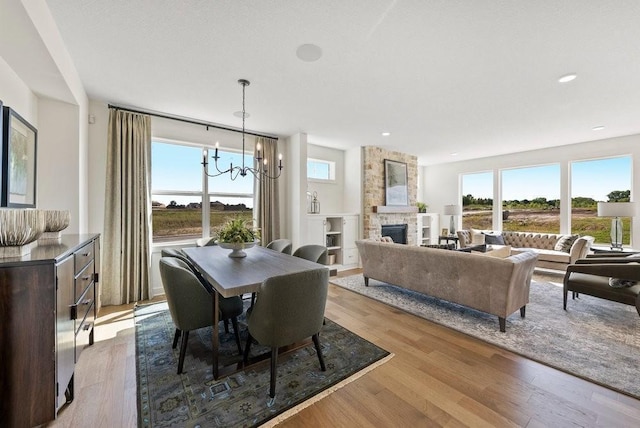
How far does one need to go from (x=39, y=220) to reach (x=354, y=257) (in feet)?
16.2

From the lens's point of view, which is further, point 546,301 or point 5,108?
point 546,301

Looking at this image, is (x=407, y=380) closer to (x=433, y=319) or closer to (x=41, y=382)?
(x=433, y=319)

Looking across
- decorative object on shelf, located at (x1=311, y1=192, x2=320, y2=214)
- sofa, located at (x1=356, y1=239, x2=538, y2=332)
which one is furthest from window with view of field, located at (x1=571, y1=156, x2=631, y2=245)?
decorative object on shelf, located at (x1=311, y1=192, x2=320, y2=214)

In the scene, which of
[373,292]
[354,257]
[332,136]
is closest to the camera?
[373,292]

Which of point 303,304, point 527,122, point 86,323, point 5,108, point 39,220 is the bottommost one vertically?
point 86,323

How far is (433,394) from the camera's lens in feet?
5.90

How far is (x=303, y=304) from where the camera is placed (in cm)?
181

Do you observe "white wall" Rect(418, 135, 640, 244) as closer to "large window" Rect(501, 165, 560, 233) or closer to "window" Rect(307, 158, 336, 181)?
"large window" Rect(501, 165, 560, 233)

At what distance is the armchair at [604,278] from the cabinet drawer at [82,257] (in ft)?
15.9

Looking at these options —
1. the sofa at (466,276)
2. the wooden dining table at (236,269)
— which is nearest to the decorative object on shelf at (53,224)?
the wooden dining table at (236,269)

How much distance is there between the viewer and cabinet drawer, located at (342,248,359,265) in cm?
556

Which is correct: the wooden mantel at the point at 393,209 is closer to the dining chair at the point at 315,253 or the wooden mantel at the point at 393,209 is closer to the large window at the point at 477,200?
the large window at the point at 477,200

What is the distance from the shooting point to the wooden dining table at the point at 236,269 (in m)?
1.76

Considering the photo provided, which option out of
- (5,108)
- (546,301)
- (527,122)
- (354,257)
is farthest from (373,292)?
(5,108)
